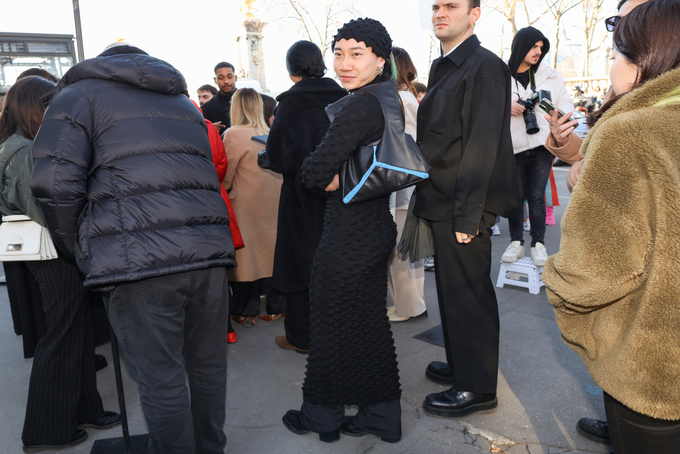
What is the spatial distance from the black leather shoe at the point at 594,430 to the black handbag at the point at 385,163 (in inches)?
61.0

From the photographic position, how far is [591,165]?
4.61 feet

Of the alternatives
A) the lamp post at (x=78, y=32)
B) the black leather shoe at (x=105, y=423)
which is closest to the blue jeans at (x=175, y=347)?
the black leather shoe at (x=105, y=423)

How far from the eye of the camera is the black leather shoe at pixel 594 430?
2555 mm

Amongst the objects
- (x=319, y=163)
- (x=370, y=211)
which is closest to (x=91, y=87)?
(x=319, y=163)

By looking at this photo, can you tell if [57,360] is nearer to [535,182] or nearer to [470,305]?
[470,305]

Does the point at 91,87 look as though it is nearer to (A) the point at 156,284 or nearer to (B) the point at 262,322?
(A) the point at 156,284

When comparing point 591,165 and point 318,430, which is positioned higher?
point 591,165

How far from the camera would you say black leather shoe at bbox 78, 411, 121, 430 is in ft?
9.39

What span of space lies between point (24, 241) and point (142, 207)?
1.04 metres

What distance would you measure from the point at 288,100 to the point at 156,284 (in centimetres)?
171

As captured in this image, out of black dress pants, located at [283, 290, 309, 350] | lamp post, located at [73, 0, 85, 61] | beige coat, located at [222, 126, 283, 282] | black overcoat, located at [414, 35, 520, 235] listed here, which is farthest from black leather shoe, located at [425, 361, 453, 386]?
lamp post, located at [73, 0, 85, 61]

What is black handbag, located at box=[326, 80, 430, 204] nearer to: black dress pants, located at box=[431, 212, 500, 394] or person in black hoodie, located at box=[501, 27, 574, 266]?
black dress pants, located at box=[431, 212, 500, 394]

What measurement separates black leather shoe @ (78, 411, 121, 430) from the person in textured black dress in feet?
3.56

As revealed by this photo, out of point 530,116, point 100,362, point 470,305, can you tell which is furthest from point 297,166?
point 530,116
